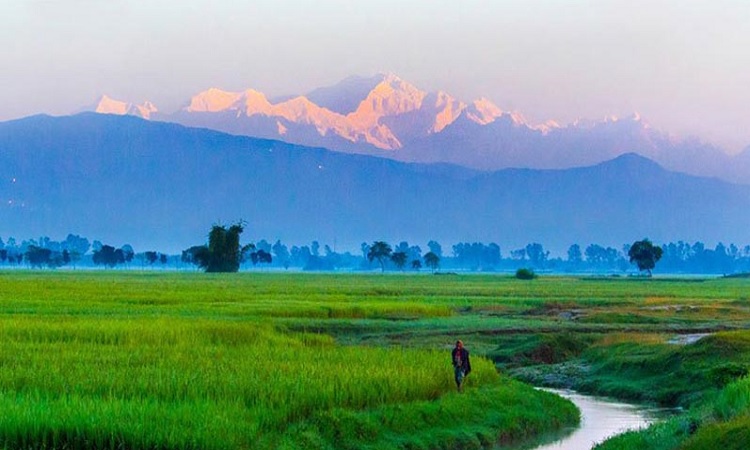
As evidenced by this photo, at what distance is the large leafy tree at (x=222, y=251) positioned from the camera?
160 metres

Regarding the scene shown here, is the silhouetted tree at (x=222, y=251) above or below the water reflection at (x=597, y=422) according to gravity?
above

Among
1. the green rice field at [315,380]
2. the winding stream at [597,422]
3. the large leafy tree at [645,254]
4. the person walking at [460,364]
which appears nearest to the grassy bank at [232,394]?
the green rice field at [315,380]

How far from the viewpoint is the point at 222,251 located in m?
164

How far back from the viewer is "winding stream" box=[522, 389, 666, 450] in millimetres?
26656

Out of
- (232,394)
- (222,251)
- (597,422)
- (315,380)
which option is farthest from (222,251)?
(232,394)

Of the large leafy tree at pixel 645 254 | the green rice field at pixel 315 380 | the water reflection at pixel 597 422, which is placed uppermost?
the large leafy tree at pixel 645 254

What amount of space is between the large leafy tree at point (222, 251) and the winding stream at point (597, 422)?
417ft

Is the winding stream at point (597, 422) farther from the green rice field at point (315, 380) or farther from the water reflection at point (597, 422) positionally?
the green rice field at point (315, 380)

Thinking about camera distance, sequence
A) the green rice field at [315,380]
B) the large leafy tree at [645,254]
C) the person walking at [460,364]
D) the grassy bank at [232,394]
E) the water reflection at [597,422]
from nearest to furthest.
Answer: the grassy bank at [232,394]
the green rice field at [315,380]
the water reflection at [597,422]
the person walking at [460,364]
the large leafy tree at [645,254]

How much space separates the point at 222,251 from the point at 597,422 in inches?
5388

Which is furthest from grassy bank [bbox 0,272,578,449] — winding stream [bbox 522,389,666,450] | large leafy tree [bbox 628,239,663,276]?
large leafy tree [bbox 628,239,663,276]

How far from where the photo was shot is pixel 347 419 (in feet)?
73.0

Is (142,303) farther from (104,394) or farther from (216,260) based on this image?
(216,260)

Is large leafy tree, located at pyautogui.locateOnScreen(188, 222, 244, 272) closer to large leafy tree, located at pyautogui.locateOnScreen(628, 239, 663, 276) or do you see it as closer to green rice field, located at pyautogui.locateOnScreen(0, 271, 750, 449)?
large leafy tree, located at pyautogui.locateOnScreen(628, 239, 663, 276)
